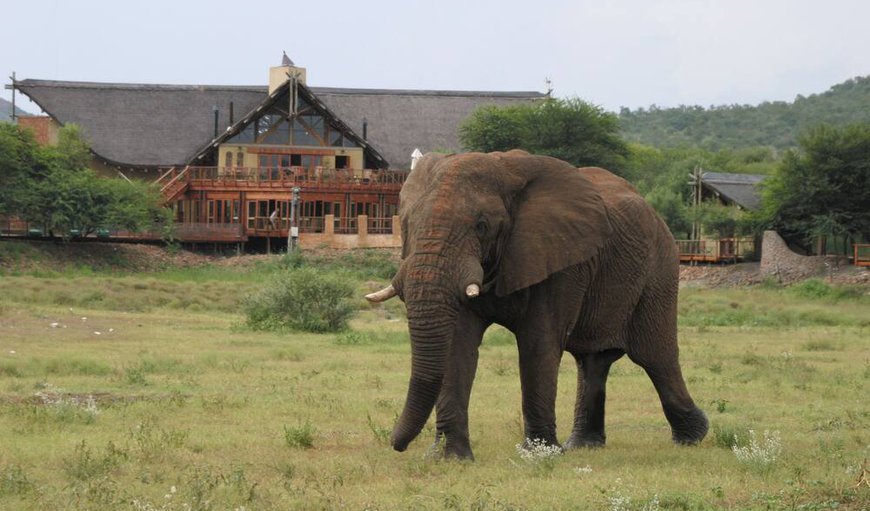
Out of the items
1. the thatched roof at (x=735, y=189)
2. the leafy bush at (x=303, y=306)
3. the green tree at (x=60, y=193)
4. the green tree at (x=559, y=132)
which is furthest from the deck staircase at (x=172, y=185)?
the leafy bush at (x=303, y=306)

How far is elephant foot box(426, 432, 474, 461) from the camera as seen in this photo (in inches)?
483

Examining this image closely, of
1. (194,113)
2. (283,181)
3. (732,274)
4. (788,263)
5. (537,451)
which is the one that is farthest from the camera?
(194,113)

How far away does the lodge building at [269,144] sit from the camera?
220ft

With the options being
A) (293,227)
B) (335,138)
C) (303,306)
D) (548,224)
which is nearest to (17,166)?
(293,227)

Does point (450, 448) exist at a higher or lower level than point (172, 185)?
lower

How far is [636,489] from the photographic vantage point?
10.8 meters

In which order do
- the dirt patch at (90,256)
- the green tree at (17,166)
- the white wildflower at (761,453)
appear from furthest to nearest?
1. the green tree at (17,166)
2. the dirt patch at (90,256)
3. the white wildflower at (761,453)

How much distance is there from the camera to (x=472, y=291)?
1120 cm

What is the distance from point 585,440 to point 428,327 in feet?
11.3

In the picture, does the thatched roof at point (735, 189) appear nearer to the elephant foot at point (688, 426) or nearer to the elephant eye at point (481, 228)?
the elephant foot at point (688, 426)

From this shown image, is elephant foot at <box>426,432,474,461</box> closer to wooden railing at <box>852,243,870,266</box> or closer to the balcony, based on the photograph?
wooden railing at <box>852,243,870,266</box>

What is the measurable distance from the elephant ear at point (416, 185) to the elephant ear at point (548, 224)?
0.70 meters

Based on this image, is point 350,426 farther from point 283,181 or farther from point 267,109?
point 267,109

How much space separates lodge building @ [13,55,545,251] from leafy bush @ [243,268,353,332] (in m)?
29.7
